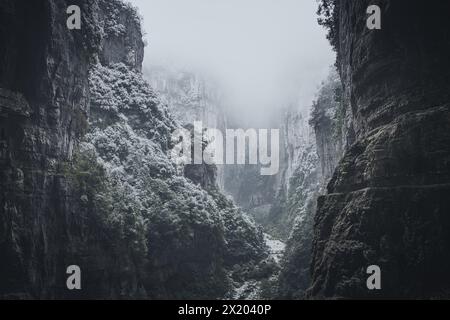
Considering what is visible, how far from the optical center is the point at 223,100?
166750 millimetres

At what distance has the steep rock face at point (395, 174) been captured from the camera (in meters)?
28.5

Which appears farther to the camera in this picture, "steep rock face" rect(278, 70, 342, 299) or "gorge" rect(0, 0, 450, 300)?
"steep rock face" rect(278, 70, 342, 299)

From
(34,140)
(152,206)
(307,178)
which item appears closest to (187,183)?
(152,206)

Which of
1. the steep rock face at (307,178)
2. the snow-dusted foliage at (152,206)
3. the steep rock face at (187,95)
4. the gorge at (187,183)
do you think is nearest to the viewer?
the gorge at (187,183)

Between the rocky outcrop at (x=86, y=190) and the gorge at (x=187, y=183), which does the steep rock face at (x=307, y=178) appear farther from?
the rocky outcrop at (x=86, y=190)

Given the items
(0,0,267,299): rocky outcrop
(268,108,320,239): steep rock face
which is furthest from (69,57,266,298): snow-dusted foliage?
(268,108,320,239): steep rock face

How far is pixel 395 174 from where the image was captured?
30.3 meters

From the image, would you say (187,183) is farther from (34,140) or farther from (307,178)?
(307,178)

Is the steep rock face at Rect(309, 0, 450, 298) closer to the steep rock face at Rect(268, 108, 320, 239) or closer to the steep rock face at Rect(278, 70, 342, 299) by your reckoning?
the steep rock face at Rect(278, 70, 342, 299)

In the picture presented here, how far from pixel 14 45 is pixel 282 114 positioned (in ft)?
405

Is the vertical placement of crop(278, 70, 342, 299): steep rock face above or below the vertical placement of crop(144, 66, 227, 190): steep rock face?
below

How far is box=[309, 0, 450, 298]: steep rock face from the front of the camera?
28516 millimetres

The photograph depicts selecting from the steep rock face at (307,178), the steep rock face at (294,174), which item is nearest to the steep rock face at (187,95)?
the steep rock face at (294,174)
